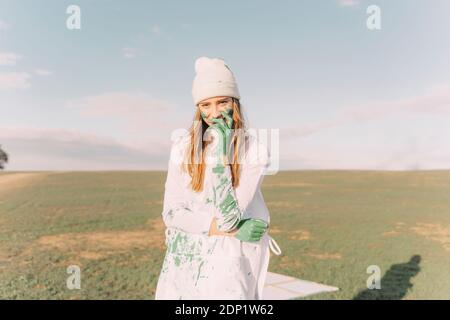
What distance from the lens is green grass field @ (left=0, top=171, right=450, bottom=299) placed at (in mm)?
6668

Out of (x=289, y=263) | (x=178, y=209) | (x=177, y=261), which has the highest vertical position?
(x=178, y=209)

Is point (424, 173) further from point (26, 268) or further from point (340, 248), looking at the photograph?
point (26, 268)

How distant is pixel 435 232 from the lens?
420 inches

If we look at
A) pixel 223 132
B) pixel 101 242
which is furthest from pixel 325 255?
pixel 223 132

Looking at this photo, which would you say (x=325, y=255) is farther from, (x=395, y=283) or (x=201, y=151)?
(x=201, y=151)

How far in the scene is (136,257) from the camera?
8.20 metres

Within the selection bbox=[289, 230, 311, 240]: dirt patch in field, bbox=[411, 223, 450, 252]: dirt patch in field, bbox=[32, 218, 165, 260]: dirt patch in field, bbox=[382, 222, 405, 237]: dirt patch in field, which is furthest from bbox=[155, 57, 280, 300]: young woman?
bbox=[382, 222, 405, 237]: dirt patch in field

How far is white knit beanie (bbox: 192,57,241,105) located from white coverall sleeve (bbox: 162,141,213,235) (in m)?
0.28

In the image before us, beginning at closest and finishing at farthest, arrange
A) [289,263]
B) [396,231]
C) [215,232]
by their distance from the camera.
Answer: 1. [215,232]
2. [289,263]
3. [396,231]

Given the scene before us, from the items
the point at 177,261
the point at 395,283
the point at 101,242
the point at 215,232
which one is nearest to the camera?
the point at 215,232

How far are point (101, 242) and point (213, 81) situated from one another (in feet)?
24.9

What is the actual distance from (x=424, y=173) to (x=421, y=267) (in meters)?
14.2

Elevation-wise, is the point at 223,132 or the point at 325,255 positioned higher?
the point at 223,132

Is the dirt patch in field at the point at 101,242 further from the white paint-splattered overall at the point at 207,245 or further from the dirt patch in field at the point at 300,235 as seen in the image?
the white paint-splattered overall at the point at 207,245
